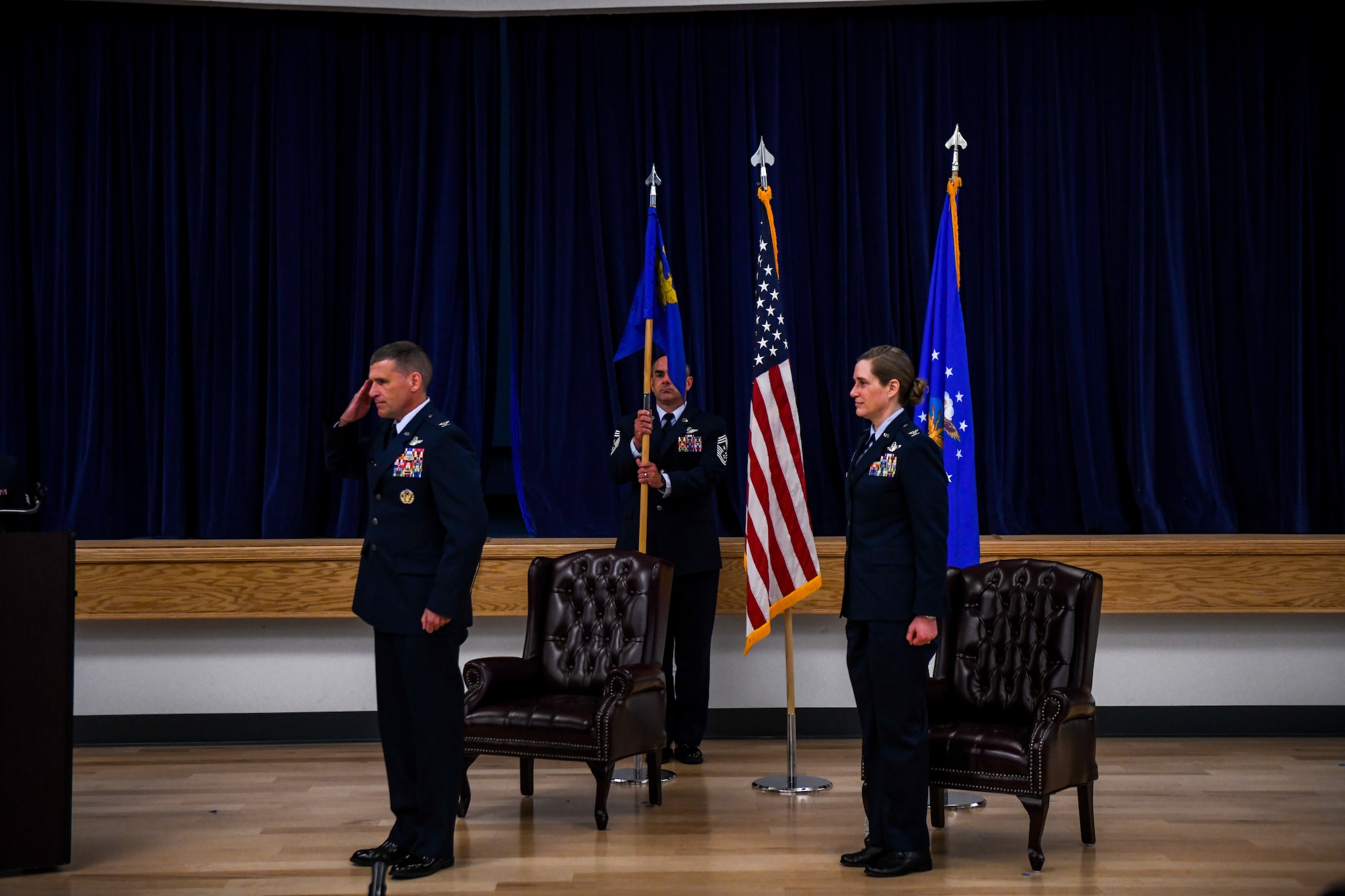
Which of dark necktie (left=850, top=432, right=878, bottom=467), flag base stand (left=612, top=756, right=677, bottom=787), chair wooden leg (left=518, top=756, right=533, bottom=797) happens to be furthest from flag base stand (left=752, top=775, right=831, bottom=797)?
→ dark necktie (left=850, top=432, right=878, bottom=467)

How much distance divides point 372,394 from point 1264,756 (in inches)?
171

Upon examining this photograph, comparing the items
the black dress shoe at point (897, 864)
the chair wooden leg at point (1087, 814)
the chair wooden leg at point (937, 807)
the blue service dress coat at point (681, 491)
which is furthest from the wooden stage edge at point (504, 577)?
the black dress shoe at point (897, 864)

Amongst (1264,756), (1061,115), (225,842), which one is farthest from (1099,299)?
(225,842)

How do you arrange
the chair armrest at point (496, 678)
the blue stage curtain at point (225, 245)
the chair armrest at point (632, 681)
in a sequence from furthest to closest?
the blue stage curtain at point (225, 245)
the chair armrest at point (496, 678)
the chair armrest at point (632, 681)

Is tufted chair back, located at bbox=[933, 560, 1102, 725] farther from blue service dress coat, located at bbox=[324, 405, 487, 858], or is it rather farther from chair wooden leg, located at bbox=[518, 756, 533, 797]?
blue service dress coat, located at bbox=[324, 405, 487, 858]

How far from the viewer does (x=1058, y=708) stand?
13.5ft

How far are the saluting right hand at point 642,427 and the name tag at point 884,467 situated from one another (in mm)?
1756

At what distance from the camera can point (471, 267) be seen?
6.59 metres

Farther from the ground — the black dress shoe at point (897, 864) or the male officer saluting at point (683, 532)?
the male officer saluting at point (683, 532)

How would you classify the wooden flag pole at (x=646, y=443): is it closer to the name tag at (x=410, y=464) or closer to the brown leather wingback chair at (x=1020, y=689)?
the brown leather wingback chair at (x=1020, y=689)

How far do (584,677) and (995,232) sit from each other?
329 cm

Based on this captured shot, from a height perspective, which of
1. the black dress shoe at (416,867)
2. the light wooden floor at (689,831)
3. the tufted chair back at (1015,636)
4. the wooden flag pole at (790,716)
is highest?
the tufted chair back at (1015,636)

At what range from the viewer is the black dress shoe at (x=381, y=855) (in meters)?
4.00

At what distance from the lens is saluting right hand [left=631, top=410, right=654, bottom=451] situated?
5.58m
